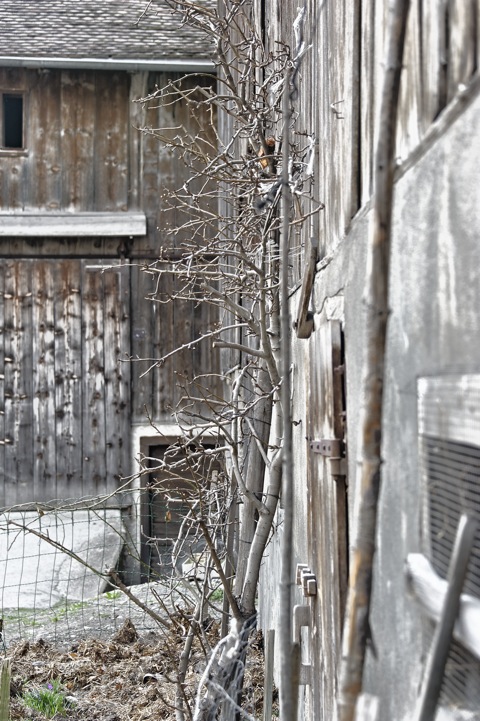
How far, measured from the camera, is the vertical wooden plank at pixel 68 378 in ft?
33.6

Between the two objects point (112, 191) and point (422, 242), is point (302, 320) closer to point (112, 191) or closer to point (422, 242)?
point (422, 242)

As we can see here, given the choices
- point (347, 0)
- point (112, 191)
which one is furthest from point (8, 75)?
point (347, 0)

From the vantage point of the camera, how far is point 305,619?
3502 millimetres

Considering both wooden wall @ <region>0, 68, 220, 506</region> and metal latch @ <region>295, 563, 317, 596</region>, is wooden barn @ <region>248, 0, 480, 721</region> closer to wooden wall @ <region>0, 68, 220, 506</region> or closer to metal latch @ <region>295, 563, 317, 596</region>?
metal latch @ <region>295, 563, 317, 596</region>

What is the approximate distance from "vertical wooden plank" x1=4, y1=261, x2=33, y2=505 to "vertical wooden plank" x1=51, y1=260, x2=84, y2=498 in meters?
0.35

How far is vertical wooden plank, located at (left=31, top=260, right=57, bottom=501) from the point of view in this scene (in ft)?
33.6

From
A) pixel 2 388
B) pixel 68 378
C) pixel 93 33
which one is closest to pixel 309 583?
pixel 68 378

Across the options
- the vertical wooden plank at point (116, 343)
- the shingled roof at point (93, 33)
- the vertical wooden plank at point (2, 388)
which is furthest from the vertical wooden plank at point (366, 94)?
the vertical wooden plank at point (2, 388)

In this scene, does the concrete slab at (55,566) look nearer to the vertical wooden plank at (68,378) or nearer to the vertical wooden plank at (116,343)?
the vertical wooden plank at (68,378)

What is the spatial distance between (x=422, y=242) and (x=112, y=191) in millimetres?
9097

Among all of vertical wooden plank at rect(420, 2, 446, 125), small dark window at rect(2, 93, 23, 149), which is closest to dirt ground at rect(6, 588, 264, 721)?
vertical wooden plank at rect(420, 2, 446, 125)

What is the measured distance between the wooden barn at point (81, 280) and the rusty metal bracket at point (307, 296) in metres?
6.38

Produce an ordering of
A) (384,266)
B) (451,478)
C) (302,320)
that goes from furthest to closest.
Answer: (302,320)
(451,478)
(384,266)

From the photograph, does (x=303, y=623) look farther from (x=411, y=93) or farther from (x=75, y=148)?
(x=75, y=148)
